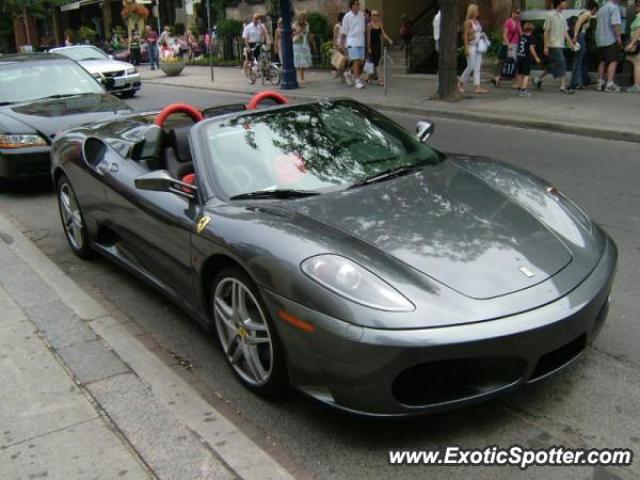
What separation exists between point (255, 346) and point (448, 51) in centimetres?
1108

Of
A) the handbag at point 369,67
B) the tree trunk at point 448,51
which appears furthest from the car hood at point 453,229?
the handbag at point 369,67

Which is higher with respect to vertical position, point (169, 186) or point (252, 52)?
point (252, 52)

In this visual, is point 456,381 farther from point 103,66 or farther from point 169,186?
point 103,66

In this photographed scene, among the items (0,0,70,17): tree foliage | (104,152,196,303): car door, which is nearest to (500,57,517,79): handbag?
(104,152,196,303): car door

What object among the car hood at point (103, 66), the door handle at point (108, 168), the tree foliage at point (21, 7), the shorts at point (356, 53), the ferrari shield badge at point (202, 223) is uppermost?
the tree foliage at point (21, 7)

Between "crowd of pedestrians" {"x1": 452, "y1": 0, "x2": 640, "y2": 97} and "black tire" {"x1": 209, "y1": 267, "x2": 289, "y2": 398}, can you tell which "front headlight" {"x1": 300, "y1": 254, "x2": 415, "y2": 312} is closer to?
"black tire" {"x1": 209, "y1": 267, "x2": 289, "y2": 398}

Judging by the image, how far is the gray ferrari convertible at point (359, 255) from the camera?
9.02ft

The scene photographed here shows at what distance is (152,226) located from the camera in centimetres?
418

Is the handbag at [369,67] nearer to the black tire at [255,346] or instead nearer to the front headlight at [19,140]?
the front headlight at [19,140]

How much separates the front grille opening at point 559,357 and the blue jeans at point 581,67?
39.3 ft

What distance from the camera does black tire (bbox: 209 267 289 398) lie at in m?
3.13

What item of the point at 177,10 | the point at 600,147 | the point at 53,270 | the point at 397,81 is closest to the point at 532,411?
the point at 53,270

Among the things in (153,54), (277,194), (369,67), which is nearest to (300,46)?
(369,67)

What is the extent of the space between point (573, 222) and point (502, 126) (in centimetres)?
826
